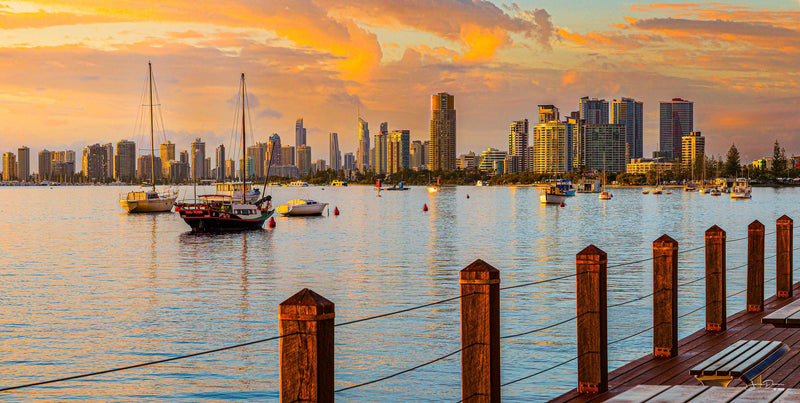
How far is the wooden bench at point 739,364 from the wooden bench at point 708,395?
724 mm

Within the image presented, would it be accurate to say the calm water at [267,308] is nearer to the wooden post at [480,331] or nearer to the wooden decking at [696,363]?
the wooden decking at [696,363]

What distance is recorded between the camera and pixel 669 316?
28.8 ft

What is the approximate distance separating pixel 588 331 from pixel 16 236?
70.4 metres

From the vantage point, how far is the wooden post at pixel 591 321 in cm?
Answer: 725

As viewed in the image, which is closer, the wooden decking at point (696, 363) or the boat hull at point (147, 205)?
the wooden decking at point (696, 363)

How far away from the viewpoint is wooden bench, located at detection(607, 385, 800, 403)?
5266 millimetres

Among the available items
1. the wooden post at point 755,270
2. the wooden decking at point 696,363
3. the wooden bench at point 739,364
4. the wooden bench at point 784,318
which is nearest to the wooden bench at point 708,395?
the wooden bench at point 739,364

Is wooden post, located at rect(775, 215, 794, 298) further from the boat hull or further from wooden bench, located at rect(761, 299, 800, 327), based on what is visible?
the boat hull

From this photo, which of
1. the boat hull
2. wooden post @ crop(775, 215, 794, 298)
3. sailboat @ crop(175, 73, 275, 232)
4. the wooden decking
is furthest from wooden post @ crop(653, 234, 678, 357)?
the boat hull

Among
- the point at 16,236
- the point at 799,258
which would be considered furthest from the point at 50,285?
the point at 16,236

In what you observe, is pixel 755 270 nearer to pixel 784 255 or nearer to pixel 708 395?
pixel 784 255

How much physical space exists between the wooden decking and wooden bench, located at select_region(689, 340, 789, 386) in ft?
0.63

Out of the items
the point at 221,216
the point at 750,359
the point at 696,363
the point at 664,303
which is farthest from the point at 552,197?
the point at 750,359

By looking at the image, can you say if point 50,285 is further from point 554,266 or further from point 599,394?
point 599,394
